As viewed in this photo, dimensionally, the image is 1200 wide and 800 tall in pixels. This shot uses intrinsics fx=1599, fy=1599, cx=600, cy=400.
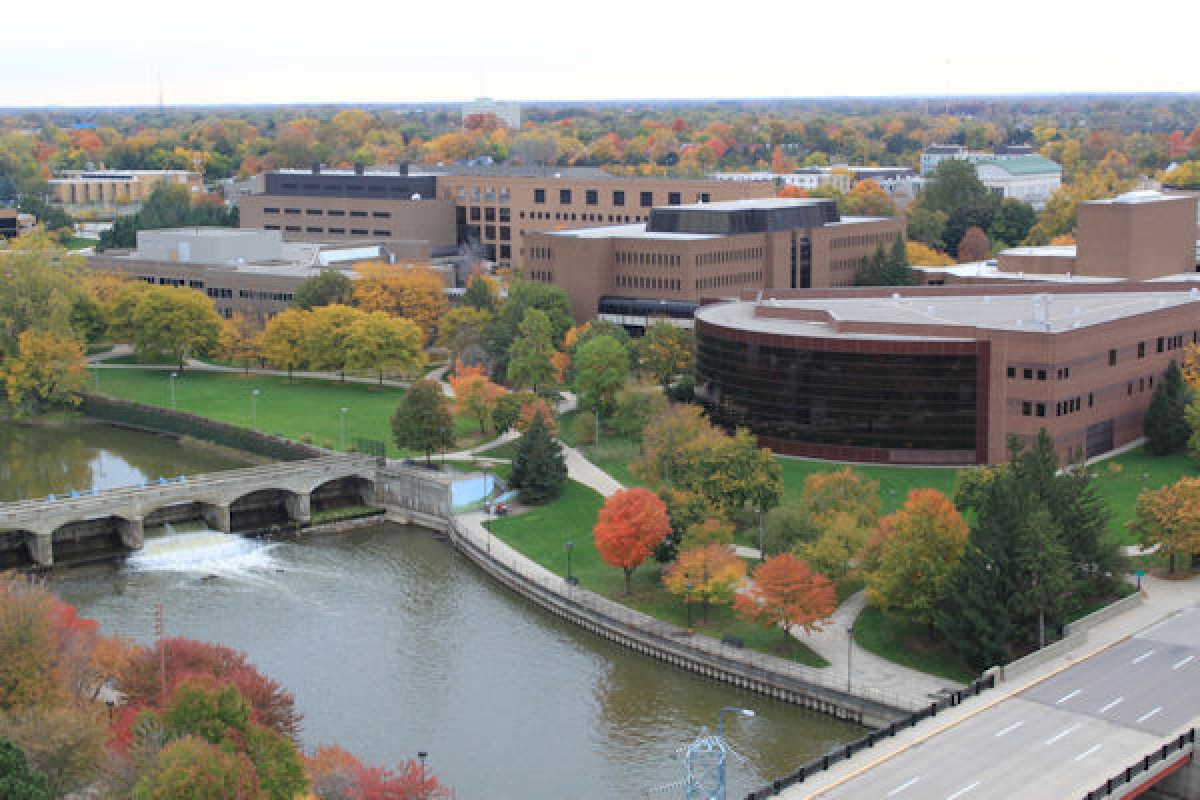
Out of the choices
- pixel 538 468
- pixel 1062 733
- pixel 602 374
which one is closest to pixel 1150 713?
pixel 1062 733

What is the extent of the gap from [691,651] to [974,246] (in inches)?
4319

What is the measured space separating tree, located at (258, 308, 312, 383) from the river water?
34.2 meters

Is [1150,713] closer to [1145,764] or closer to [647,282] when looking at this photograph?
[1145,764]

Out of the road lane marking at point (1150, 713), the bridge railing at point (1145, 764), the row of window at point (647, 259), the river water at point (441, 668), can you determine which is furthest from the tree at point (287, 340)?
the bridge railing at point (1145, 764)

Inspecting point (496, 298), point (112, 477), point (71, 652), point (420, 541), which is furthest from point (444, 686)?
point (496, 298)

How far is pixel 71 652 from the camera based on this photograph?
46719 mm

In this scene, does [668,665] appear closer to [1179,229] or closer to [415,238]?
[1179,229]

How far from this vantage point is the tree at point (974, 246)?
517ft

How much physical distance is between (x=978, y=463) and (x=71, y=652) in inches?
1766

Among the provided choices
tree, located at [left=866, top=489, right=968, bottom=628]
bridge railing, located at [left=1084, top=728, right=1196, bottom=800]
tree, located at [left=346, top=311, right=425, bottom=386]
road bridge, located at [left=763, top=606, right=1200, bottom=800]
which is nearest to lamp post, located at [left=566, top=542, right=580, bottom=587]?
tree, located at [left=866, top=489, right=968, bottom=628]

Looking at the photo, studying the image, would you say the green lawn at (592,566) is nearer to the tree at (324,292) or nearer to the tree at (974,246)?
the tree at (324,292)

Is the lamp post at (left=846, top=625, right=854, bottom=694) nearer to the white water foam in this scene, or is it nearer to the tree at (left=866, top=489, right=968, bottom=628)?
the tree at (left=866, top=489, right=968, bottom=628)

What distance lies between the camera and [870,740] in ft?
147

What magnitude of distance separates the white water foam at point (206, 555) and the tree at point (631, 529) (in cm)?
1677
